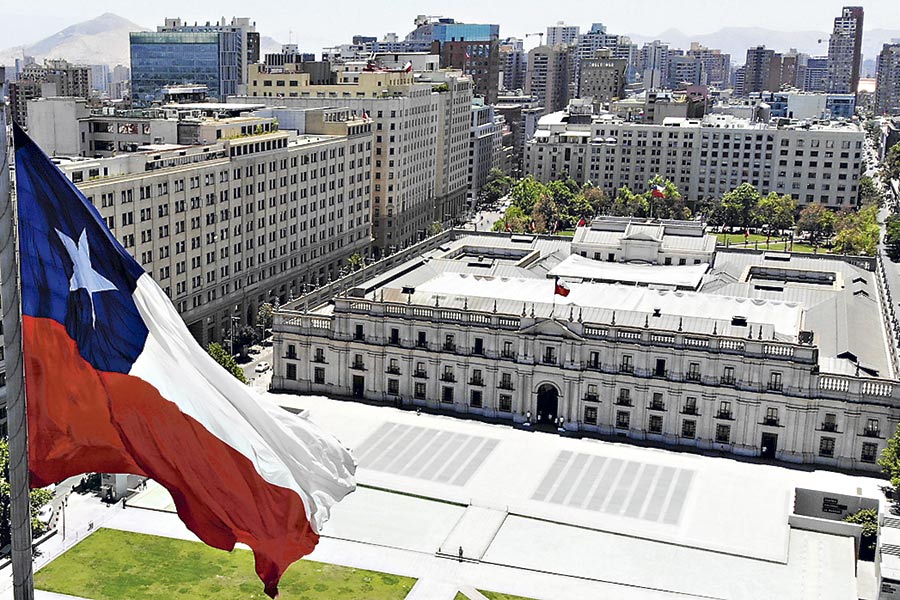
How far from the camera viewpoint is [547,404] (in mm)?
112875

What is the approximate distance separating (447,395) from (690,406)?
25.6 metres

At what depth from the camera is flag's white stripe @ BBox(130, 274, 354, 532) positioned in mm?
33062

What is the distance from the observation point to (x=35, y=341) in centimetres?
3145

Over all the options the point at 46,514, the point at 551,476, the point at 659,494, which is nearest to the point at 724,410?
the point at 659,494

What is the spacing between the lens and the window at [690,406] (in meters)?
107

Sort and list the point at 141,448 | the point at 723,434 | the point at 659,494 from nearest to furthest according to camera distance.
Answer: the point at 141,448, the point at 659,494, the point at 723,434

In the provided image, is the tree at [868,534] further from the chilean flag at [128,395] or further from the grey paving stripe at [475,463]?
the chilean flag at [128,395]

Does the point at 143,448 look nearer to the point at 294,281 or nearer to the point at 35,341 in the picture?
the point at 35,341

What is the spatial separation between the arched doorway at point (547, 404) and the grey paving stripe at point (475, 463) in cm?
820

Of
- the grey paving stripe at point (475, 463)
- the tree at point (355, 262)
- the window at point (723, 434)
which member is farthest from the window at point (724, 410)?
the tree at point (355, 262)

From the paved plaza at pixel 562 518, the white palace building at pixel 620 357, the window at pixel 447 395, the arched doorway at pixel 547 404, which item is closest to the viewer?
the paved plaza at pixel 562 518

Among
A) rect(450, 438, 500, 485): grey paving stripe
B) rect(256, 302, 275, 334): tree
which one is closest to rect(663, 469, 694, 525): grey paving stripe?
rect(450, 438, 500, 485): grey paving stripe

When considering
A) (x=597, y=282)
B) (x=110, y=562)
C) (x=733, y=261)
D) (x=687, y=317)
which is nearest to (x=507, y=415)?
(x=687, y=317)

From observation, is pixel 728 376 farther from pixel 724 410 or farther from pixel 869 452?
pixel 869 452
